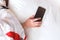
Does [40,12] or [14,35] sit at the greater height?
[40,12]

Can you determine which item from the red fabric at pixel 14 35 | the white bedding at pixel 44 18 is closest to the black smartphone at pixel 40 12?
the white bedding at pixel 44 18

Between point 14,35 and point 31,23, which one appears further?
point 31,23

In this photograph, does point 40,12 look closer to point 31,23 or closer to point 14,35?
point 31,23

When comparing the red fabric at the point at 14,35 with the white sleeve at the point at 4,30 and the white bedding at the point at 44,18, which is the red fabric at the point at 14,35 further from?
the white bedding at the point at 44,18

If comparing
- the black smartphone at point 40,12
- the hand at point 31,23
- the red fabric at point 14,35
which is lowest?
the red fabric at point 14,35

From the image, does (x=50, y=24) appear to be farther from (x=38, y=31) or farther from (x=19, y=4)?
(x=19, y=4)

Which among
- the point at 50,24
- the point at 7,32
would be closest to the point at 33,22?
the point at 50,24

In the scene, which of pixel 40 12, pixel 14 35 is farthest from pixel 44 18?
pixel 14 35

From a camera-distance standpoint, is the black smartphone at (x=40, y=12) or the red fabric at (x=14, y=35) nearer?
the red fabric at (x=14, y=35)

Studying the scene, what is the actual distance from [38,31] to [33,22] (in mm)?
95

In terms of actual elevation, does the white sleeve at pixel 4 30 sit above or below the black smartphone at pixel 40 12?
below

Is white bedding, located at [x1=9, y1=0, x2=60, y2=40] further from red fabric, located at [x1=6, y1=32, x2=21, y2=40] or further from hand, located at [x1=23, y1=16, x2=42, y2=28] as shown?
red fabric, located at [x1=6, y1=32, x2=21, y2=40]

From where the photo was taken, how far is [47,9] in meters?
0.94

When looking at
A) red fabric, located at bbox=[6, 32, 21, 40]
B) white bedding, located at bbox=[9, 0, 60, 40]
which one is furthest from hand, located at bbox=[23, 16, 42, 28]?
red fabric, located at bbox=[6, 32, 21, 40]
